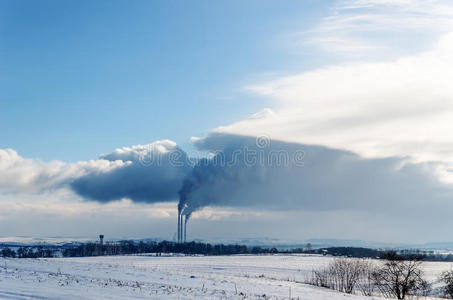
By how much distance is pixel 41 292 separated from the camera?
72.7 ft

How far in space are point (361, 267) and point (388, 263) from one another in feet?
54.3

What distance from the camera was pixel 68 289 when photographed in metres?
24.6

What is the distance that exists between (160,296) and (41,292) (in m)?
5.94

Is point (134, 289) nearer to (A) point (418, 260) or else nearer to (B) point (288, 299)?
(B) point (288, 299)

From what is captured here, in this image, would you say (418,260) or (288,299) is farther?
(418,260)

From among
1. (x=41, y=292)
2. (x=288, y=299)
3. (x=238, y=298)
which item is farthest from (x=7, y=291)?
(x=288, y=299)

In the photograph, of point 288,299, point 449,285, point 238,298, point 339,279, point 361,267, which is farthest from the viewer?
point 361,267

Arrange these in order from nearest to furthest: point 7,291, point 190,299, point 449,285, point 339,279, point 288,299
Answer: point 7,291 < point 190,299 < point 288,299 < point 449,285 < point 339,279

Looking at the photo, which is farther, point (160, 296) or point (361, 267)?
point (361, 267)

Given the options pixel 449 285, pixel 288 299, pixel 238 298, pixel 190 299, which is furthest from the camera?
pixel 449 285

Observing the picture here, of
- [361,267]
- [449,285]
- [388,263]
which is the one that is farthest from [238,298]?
[361,267]

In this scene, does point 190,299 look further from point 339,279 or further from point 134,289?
point 339,279

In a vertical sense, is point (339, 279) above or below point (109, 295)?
below

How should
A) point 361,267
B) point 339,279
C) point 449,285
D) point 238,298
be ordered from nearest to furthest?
point 238,298 → point 449,285 → point 339,279 → point 361,267
